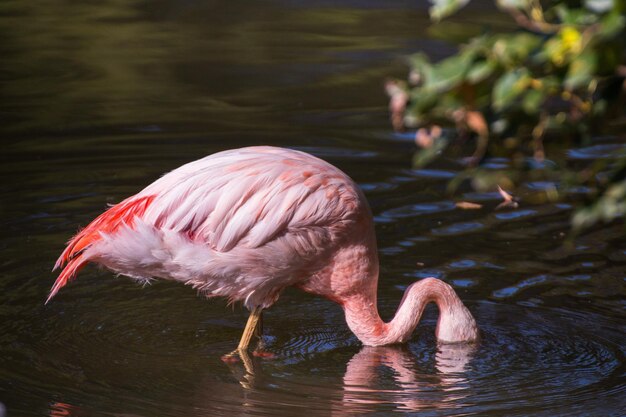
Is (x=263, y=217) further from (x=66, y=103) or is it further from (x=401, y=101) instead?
(x=66, y=103)

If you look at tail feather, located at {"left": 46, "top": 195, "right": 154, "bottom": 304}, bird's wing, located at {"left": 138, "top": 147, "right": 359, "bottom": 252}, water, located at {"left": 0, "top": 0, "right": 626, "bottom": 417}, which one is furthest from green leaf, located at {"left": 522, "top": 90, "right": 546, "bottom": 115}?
tail feather, located at {"left": 46, "top": 195, "right": 154, "bottom": 304}

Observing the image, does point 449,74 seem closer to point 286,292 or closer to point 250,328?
point 250,328

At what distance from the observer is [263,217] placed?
4484 millimetres

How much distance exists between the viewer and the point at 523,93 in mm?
1917

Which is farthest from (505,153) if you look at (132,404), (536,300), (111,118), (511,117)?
(111,118)

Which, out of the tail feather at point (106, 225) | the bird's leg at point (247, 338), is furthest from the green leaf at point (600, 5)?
the bird's leg at point (247, 338)

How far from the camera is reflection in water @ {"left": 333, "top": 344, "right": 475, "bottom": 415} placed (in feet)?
13.8

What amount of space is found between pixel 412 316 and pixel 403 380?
0.43 metres

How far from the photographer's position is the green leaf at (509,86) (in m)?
1.80

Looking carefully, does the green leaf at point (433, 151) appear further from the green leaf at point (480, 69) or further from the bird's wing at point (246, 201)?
the bird's wing at point (246, 201)

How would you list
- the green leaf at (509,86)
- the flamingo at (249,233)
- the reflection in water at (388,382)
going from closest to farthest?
1. the green leaf at (509,86)
2. the reflection in water at (388,382)
3. the flamingo at (249,233)

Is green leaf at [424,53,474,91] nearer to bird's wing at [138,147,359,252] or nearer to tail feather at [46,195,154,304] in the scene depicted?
bird's wing at [138,147,359,252]

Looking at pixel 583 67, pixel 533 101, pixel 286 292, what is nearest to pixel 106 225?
pixel 286 292

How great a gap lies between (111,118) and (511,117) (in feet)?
23.2
